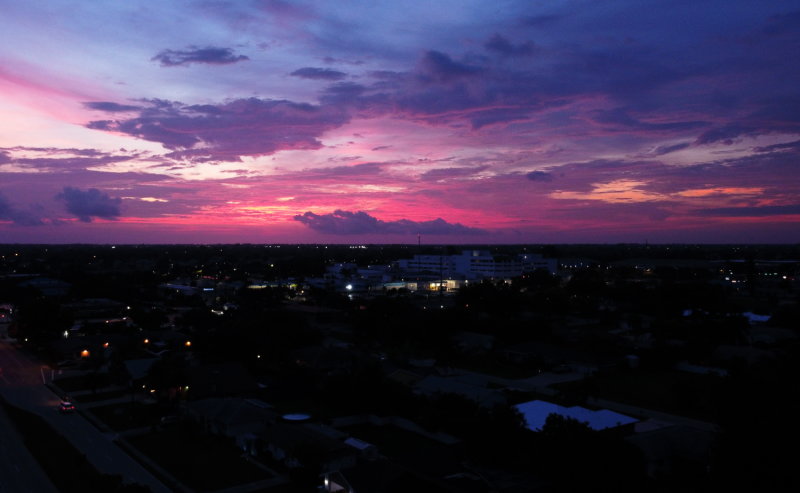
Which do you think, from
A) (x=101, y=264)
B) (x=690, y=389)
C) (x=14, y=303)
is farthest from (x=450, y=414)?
(x=101, y=264)

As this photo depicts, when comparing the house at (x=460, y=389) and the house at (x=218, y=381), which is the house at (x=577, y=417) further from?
the house at (x=218, y=381)

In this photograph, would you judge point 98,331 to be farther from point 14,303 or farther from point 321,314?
point 14,303

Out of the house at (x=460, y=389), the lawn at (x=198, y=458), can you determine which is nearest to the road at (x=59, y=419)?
the lawn at (x=198, y=458)

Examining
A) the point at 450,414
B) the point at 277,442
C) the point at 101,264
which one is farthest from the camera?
the point at 101,264

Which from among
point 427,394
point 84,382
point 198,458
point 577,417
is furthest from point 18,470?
point 577,417

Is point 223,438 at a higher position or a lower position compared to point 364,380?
lower

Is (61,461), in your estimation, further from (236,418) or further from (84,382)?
(84,382)

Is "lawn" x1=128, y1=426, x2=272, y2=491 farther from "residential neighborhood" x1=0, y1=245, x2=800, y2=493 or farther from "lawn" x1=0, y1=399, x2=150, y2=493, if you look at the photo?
"lawn" x1=0, y1=399, x2=150, y2=493
